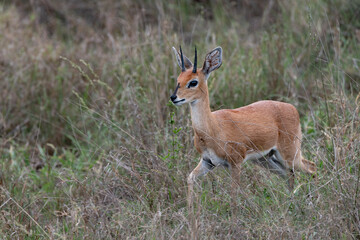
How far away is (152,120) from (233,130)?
1.16 metres

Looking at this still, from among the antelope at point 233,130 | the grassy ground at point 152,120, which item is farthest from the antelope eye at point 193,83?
the grassy ground at point 152,120

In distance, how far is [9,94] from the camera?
6.66 meters

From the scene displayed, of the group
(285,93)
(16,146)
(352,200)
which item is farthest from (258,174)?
(16,146)

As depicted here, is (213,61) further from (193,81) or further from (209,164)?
(209,164)

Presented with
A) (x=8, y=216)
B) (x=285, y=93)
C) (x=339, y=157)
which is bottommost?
(x=285, y=93)

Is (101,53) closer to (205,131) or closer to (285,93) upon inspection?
(285,93)

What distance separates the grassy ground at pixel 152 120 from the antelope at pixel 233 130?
0.19 m

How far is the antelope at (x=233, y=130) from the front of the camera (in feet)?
13.9

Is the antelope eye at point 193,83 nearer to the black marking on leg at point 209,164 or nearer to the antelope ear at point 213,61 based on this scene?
the antelope ear at point 213,61

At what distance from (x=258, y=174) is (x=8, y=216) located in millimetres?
1997

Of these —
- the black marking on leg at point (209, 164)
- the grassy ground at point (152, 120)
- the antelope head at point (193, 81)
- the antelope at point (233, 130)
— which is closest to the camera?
the grassy ground at point (152, 120)

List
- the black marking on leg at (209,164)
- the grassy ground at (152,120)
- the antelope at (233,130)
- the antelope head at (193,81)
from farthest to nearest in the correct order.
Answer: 1. the black marking on leg at (209,164)
2. the antelope at (233,130)
3. the antelope head at (193,81)
4. the grassy ground at (152,120)

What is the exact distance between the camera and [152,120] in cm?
534

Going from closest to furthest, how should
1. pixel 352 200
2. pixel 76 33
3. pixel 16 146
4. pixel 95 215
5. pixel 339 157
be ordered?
pixel 352 200 → pixel 339 157 → pixel 95 215 → pixel 16 146 → pixel 76 33
